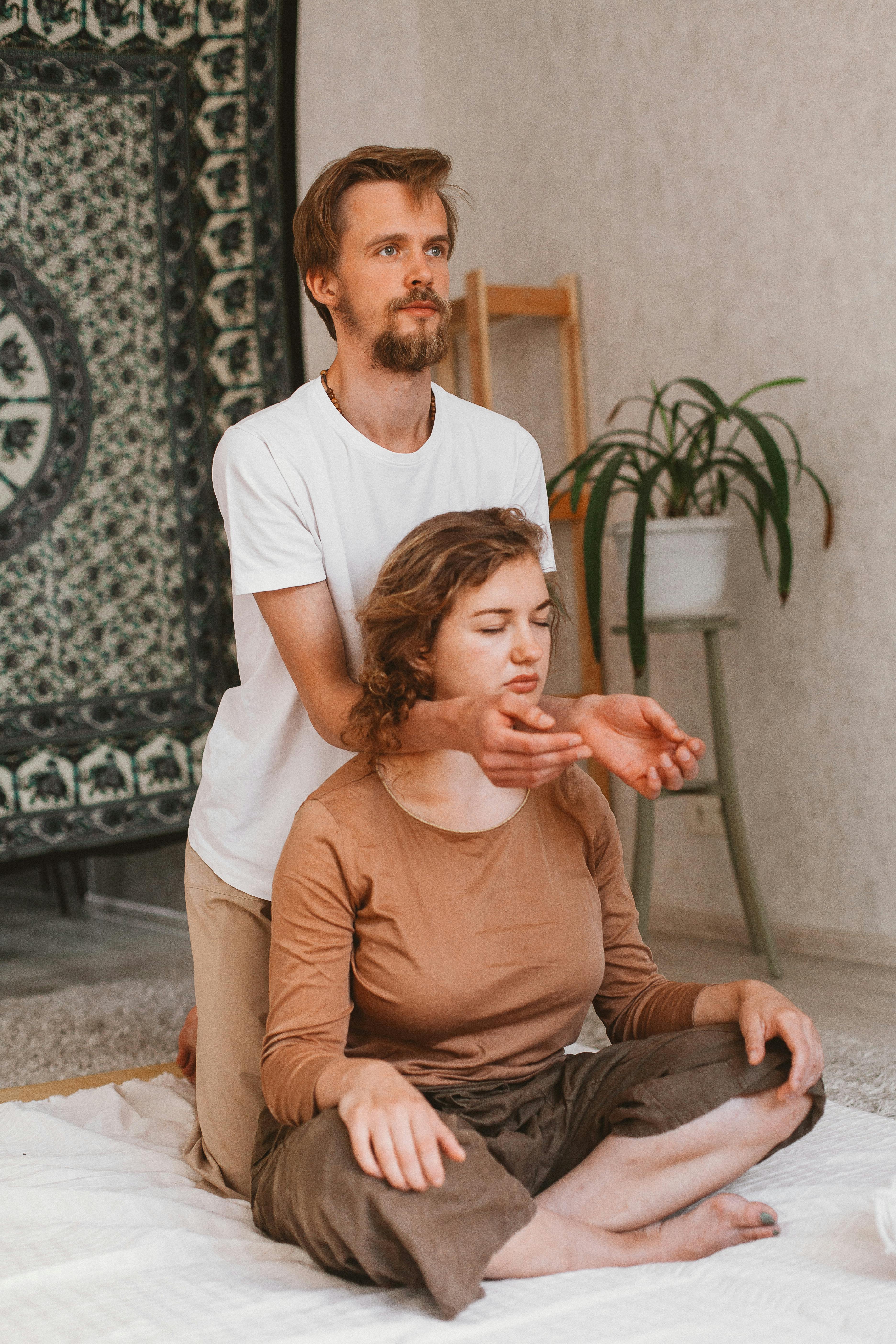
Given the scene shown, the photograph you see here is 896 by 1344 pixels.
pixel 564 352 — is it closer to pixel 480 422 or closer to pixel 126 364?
pixel 126 364

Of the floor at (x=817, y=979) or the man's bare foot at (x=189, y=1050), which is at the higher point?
the man's bare foot at (x=189, y=1050)

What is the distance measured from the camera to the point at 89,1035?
2.41 metres

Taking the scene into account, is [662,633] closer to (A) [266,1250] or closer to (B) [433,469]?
(B) [433,469]

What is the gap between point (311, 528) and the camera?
1495 mm

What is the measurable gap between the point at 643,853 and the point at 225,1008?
1317 mm

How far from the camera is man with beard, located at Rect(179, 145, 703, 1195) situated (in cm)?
146

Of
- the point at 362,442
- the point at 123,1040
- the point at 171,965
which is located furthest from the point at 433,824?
the point at 171,965

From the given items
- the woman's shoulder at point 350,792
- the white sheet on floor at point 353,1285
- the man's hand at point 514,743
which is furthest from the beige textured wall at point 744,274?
the man's hand at point 514,743

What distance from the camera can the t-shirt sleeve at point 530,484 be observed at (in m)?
1.67

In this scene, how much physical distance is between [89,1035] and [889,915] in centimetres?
156

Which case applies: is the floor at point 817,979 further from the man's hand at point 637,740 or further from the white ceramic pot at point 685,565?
the man's hand at point 637,740

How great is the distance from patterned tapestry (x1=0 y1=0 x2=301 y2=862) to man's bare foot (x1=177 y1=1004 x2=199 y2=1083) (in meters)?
0.94

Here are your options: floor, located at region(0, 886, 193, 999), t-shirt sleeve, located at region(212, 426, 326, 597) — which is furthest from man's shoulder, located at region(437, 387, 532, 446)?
floor, located at region(0, 886, 193, 999)

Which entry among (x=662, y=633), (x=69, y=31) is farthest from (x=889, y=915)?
(x=69, y=31)
